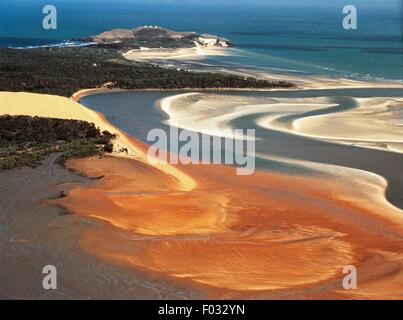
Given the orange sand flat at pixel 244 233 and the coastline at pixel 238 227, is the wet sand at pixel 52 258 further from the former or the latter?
the orange sand flat at pixel 244 233

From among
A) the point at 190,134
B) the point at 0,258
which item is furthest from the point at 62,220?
the point at 190,134

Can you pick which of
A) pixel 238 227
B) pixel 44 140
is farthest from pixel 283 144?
pixel 238 227

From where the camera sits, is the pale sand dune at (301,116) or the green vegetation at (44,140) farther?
the pale sand dune at (301,116)

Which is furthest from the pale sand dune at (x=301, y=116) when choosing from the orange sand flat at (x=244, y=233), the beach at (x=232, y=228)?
the orange sand flat at (x=244, y=233)

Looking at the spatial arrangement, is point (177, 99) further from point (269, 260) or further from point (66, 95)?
point (269, 260)

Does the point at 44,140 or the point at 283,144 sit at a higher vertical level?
the point at 44,140
